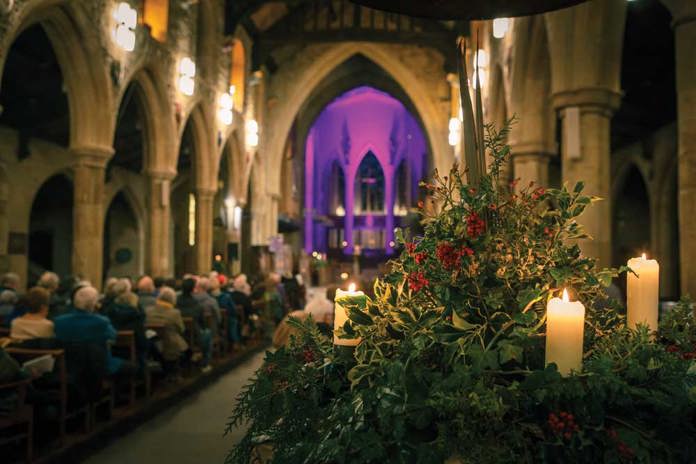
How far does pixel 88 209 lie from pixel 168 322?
491 cm

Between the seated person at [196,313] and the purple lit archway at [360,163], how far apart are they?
2914 centimetres

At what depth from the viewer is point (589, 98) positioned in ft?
24.2

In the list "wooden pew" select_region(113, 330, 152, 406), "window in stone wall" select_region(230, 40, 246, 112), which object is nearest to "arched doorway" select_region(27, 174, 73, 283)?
"window in stone wall" select_region(230, 40, 246, 112)

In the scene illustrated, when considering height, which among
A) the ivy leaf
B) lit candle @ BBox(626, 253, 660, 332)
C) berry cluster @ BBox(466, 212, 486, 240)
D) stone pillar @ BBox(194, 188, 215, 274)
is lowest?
the ivy leaf

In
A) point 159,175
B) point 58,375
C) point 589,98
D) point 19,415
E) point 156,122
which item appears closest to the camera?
point 19,415

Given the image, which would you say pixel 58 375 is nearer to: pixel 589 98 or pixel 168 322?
pixel 168 322

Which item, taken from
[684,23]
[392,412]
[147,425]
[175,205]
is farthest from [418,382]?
[175,205]

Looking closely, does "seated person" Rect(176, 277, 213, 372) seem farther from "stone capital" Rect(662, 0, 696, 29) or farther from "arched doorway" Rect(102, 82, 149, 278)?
"arched doorway" Rect(102, 82, 149, 278)

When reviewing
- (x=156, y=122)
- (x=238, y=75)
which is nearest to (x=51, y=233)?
(x=156, y=122)

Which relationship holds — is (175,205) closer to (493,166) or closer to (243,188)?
(243,188)

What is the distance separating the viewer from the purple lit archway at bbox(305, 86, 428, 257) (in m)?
38.1

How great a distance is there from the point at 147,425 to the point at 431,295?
16.7ft

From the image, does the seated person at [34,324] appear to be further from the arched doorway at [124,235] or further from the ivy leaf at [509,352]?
the arched doorway at [124,235]

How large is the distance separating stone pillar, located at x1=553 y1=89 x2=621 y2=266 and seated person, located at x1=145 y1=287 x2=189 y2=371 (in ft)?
14.3
